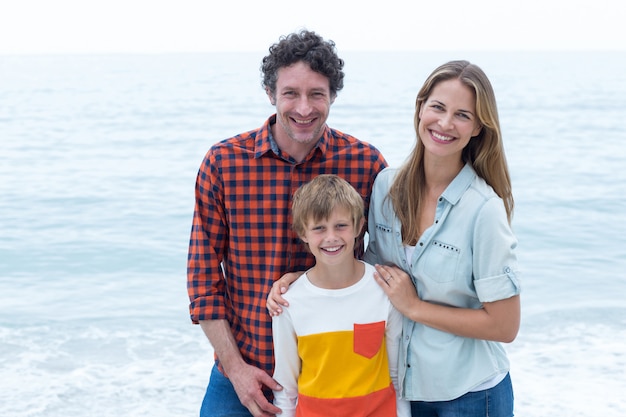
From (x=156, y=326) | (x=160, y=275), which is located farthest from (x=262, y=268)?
(x=160, y=275)

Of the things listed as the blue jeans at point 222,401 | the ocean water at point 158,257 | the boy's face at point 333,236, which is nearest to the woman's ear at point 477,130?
the boy's face at point 333,236

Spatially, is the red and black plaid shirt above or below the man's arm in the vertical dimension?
above

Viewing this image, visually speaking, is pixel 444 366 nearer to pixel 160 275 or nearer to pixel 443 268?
pixel 443 268

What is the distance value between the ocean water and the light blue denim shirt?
10.0 ft

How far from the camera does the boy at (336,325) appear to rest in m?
2.45

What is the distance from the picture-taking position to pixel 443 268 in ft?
7.87

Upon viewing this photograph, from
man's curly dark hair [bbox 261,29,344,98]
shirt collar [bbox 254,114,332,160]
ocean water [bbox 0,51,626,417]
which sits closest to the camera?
man's curly dark hair [bbox 261,29,344,98]

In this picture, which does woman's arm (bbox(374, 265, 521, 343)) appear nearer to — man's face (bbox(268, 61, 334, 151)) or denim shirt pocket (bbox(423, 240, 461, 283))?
denim shirt pocket (bbox(423, 240, 461, 283))

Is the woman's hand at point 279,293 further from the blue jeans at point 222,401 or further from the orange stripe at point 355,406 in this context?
the blue jeans at point 222,401

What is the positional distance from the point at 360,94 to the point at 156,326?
71.9ft

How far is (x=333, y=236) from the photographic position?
2.44 metres

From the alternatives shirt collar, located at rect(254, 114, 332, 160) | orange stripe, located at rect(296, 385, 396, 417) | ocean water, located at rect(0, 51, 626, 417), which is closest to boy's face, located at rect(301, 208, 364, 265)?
shirt collar, located at rect(254, 114, 332, 160)

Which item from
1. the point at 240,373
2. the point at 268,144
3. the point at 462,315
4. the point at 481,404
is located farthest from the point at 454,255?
the point at 240,373

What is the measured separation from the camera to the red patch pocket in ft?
8.03
